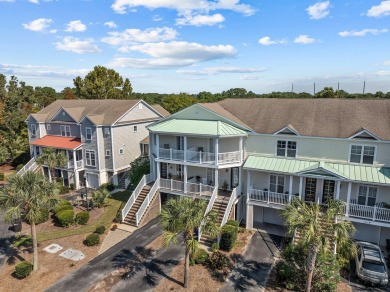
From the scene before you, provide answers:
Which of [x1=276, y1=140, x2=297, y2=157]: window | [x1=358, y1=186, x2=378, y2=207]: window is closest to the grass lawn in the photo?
[x1=276, y1=140, x2=297, y2=157]: window

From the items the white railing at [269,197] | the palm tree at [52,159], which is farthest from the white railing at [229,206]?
the palm tree at [52,159]

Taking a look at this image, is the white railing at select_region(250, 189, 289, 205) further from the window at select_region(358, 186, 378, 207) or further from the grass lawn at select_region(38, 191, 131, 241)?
the grass lawn at select_region(38, 191, 131, 241)

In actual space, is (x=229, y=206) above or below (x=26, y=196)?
below

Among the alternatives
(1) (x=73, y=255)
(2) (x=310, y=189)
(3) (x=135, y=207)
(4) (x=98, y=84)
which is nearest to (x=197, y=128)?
(3) (x=135, y=207)

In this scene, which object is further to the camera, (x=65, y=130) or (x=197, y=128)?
(x=65, y=130)

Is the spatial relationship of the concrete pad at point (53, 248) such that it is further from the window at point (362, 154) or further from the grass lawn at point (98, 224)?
the window at point (362, 154)

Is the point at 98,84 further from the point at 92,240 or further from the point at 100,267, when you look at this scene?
the point at 100,267

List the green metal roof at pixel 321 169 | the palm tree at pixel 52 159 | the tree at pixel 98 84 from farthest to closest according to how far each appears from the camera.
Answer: the tree at pixel 98 84 → the palm tree at pixel 52 159 → the green metal roof at pixel 321 169
